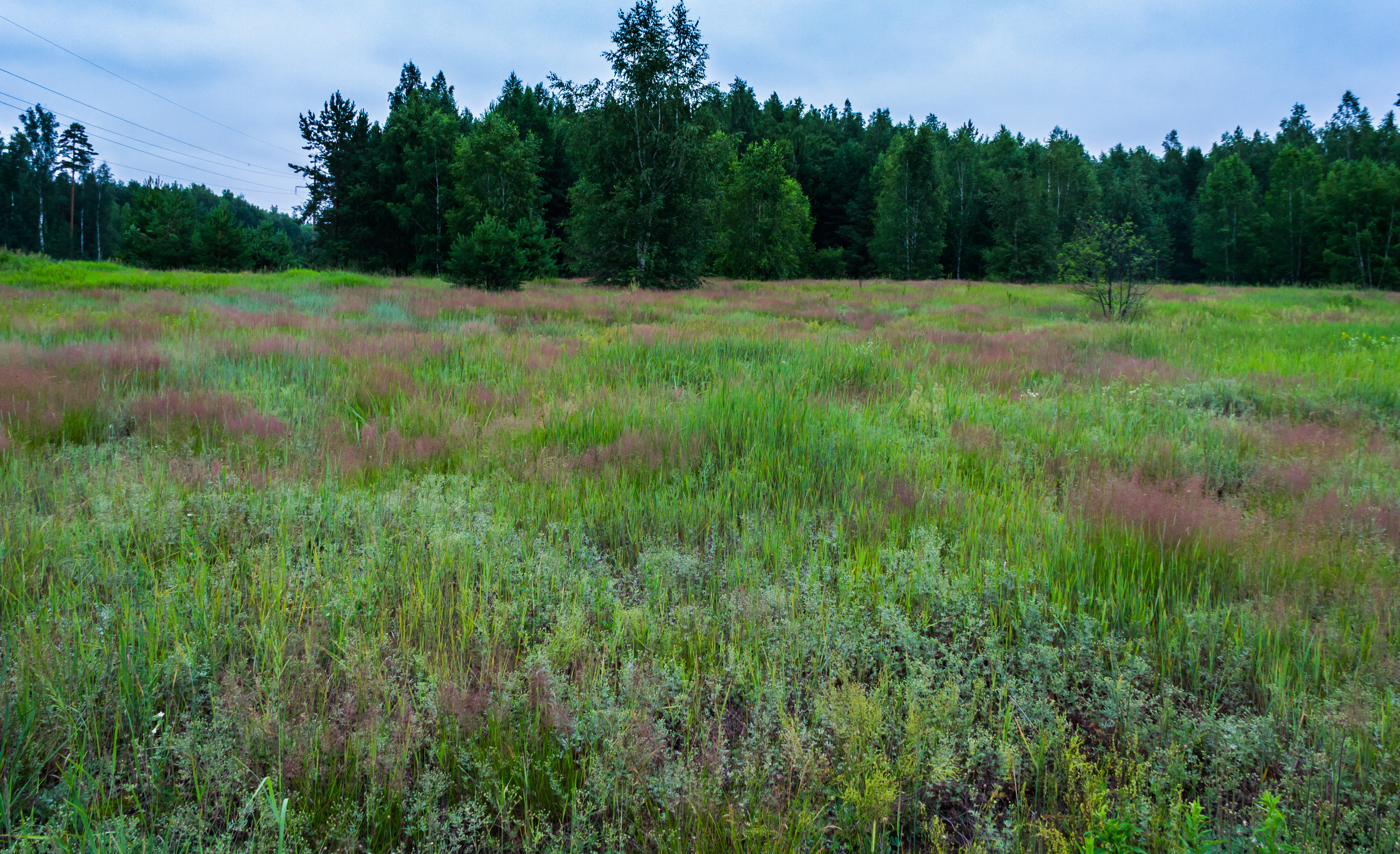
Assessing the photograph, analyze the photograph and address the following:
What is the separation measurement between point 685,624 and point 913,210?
54855 mm

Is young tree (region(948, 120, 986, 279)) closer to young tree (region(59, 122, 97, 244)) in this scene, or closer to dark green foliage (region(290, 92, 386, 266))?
dark green foliage (region(290, 92, 386, 266))

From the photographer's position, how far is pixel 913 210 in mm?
51094

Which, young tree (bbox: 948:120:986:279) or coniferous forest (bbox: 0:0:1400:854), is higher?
young tree (bbox: 948:120:986:279)

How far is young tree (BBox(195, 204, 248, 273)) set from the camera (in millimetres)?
35188

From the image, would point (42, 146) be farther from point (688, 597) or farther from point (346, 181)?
point (688, 597)

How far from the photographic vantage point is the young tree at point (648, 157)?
2666 centimetres

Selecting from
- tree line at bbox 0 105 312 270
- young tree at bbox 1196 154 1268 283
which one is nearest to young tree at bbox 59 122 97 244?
tree line at bbox 0 105 312 270

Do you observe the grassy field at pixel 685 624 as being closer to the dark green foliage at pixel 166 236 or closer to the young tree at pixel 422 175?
the young tree at pixel 422 175

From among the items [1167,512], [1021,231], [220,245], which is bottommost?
[1167,512]

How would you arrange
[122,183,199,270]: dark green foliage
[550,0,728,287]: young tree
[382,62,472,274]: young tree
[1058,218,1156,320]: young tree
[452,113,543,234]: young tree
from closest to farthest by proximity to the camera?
[1058,218,1156,320]: young tree → [550,0,728,287]: young tree → [452,113,543,234]: young tree → [122,183,199,270]: dark green foliage → [382,62,472,274]: young tree

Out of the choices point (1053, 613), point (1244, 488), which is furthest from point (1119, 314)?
point (1053, 613)

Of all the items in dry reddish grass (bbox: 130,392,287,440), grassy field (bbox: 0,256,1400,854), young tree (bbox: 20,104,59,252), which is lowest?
grassy field (bbox: 0,256,1400,854)

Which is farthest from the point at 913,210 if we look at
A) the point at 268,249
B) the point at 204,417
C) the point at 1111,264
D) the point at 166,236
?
the point at 204,417

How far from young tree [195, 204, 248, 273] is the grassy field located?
37576mm
